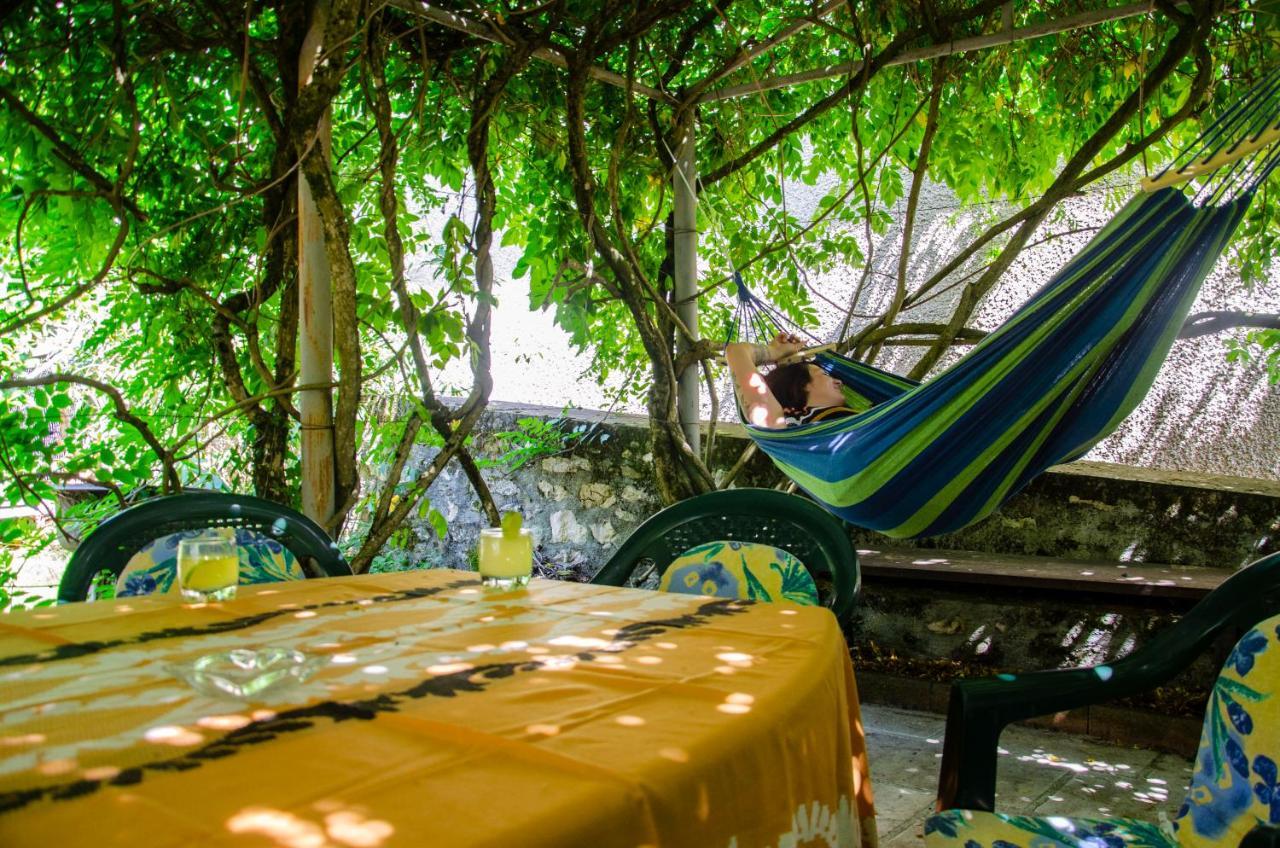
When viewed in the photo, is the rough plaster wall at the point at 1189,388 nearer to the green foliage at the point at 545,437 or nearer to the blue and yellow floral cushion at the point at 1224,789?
the green foliage at the point at 545,437

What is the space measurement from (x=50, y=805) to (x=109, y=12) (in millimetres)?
2115

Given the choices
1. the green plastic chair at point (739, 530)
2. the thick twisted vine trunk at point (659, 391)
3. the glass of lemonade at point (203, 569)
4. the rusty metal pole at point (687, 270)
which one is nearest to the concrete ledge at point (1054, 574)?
the thick twisted vine trunk at point (659, 391)

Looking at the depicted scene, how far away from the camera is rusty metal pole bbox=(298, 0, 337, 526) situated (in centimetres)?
226

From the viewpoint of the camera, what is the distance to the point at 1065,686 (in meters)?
1.17

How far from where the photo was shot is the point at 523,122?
3076 mm

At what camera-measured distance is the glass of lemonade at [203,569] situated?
3.73 feet

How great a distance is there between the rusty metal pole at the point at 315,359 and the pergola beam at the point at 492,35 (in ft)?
1.06

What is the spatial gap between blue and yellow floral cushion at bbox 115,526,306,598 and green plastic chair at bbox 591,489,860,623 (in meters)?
0.50

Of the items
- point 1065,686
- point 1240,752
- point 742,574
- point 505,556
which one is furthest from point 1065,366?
point 505,556

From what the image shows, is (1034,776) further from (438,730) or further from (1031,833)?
(438,730)

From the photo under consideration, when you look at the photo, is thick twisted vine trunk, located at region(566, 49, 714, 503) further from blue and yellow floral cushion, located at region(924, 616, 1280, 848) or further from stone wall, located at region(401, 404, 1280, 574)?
blue and yellow floral cushion, located at region(924, 616, 1280, 848)

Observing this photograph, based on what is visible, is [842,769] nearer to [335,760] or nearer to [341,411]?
[335,760]

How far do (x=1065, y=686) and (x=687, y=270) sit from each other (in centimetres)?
218

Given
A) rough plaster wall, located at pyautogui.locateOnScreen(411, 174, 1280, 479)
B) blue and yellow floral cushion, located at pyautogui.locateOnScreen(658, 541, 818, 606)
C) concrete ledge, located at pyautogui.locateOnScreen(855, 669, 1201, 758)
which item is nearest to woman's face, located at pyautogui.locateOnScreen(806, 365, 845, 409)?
rough plaster wall, located at pyautogui.locateOnScreen(411, 174, 1280, 479)
